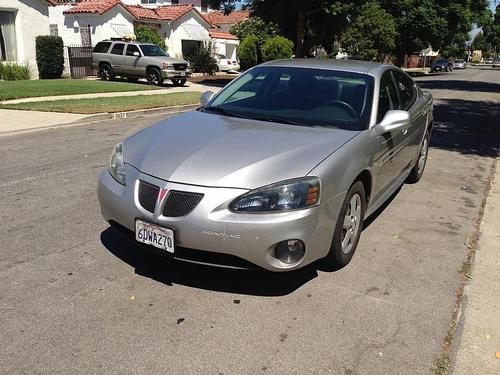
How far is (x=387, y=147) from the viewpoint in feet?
15.4

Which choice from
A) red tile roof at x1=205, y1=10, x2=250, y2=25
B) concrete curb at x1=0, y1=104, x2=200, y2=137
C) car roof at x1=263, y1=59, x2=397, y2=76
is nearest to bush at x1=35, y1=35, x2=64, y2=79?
concrete curb at x1=0, y1=104, x2=200, y2=137

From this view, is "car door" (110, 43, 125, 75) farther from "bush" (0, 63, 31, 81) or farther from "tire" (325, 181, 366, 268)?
"tire" (325, 181, 366, 268)

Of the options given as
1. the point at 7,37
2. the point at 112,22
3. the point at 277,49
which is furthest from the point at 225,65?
the point at 7,37

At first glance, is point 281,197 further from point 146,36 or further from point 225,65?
point 225,65

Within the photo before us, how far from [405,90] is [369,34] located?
39.4m

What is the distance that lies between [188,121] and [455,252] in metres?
2.65

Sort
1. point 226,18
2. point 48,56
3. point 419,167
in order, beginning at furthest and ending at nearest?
point 226,18, point 48,56, point 419,167

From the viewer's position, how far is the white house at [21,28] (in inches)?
819

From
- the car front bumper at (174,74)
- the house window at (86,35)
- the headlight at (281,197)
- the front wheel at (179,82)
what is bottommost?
the front wheel at (179,82)

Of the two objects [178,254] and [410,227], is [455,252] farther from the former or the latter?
[178,254]

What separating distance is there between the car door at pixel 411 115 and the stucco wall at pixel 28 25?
19.2 m

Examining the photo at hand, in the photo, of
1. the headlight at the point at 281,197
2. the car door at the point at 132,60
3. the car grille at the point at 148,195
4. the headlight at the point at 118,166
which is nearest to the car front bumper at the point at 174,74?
the car door at the point at 132,60

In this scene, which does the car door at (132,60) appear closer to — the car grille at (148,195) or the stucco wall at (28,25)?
the stucco wall at (28,25)

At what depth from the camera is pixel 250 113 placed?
15.2ft
